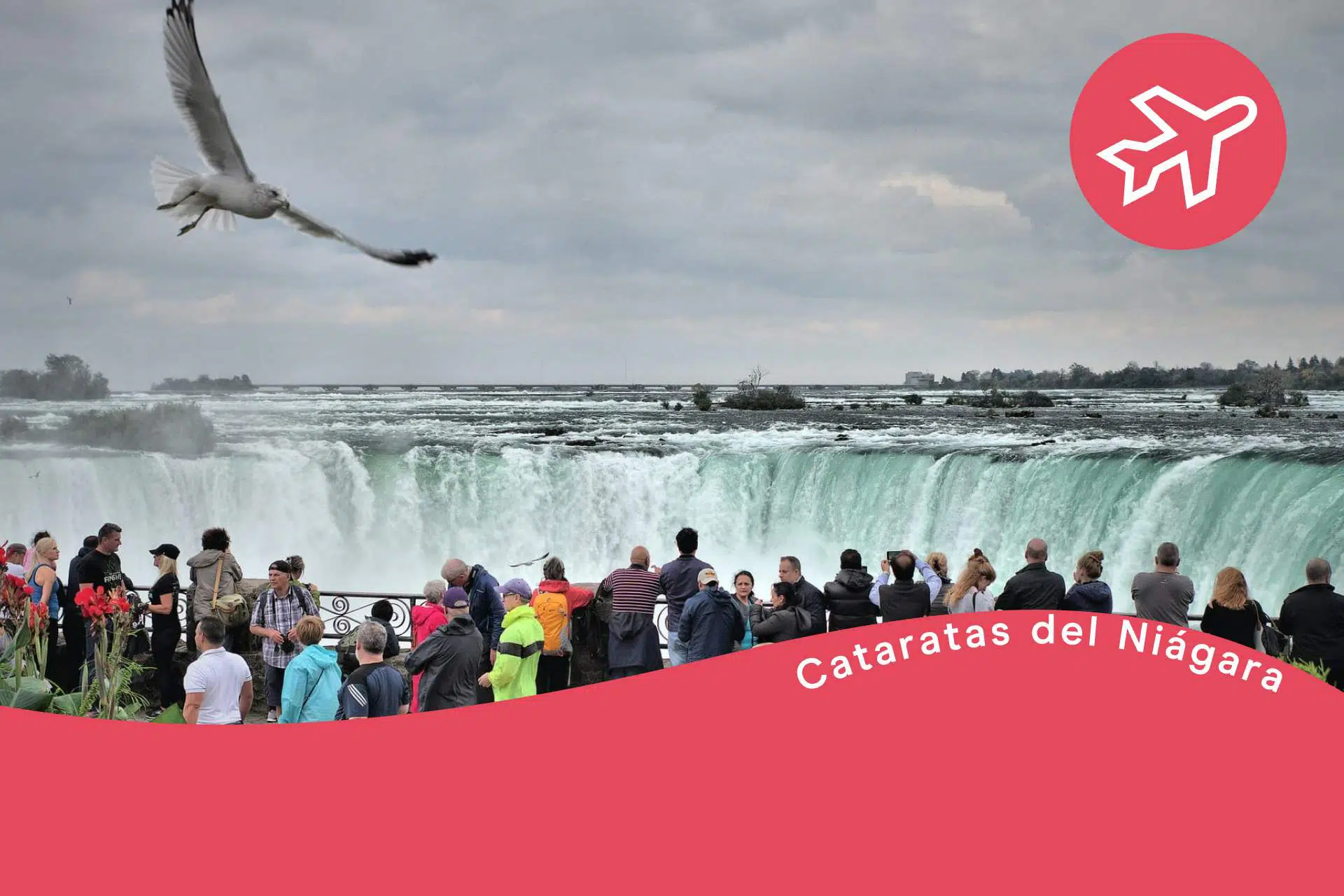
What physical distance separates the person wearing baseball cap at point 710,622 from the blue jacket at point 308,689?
1956 millimetres

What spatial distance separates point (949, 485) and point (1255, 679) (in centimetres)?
1355

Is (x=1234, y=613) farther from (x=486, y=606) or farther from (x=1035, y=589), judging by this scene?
(x=486, y=606)

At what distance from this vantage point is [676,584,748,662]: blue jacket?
21.2ft

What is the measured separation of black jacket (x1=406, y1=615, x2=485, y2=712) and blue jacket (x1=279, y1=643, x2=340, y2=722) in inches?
16.9

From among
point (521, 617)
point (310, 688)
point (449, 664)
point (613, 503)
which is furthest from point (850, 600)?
point (613, 503)

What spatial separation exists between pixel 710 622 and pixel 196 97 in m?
4.38

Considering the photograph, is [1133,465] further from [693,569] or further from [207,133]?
[207,133]

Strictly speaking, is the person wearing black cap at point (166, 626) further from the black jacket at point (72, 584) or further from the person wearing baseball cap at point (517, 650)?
the person wearing baseball cap at point (517, 650)

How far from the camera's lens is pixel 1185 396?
52219 mm

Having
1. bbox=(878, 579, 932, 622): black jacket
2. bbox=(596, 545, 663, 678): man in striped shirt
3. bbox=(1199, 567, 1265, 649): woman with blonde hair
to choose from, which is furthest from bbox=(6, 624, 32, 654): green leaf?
bbox=(1199, 567, 1265, 649): woman with blonde hair

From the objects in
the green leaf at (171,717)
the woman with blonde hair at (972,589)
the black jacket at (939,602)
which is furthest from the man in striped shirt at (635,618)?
the green leaf at (171,717)

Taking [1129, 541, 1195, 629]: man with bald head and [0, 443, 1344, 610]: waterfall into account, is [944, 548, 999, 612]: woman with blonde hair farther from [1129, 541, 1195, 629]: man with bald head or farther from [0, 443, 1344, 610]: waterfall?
[0, 443, 1344, 610]: waterfall

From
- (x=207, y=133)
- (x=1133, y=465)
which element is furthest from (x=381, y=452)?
(x=207, y=133)

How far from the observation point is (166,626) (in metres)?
7.80
